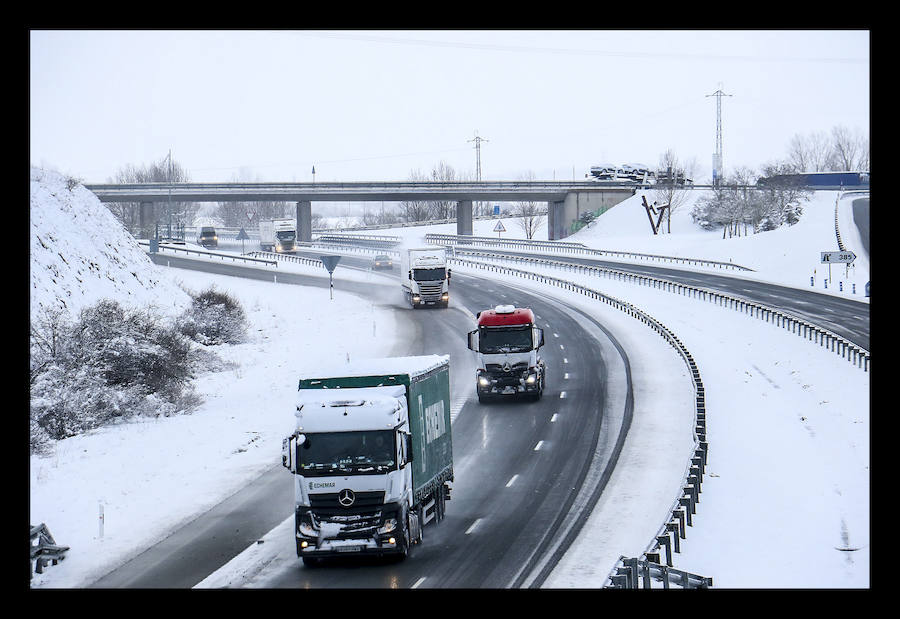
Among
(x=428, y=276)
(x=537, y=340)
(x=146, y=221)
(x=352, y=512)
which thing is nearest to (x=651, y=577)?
(x=352, y=512)

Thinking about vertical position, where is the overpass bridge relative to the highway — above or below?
above

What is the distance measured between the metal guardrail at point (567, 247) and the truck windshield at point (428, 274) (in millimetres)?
31841

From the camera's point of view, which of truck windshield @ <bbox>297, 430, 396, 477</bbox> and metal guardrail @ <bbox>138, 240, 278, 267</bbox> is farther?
metal guardrail @ <bbox>138, 240, 278, 267</bbox>

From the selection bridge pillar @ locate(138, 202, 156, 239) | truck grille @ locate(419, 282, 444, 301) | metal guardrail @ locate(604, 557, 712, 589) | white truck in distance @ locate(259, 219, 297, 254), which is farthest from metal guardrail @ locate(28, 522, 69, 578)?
bridge pillar @ locate(138, 202, 156, 239)

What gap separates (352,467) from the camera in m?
20.4

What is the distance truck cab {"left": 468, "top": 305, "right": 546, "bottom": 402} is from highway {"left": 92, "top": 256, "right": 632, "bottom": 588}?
71 cm

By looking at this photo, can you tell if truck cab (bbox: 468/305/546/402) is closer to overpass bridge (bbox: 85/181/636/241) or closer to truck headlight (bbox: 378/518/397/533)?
truck headlight (bbox: 378/518/397/533)

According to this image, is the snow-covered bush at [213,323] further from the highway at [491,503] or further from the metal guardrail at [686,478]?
the metal guardrail at [686,478]

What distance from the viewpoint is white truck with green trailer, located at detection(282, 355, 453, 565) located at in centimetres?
2034

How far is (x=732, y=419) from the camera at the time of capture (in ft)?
117

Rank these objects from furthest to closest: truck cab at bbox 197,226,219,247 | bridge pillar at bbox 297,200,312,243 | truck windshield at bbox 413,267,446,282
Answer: bridge pillar at bbox 297,200,312,243, truck cab at bbox 197,226,219,247, truck windshield at bbox 413,267,446,282
